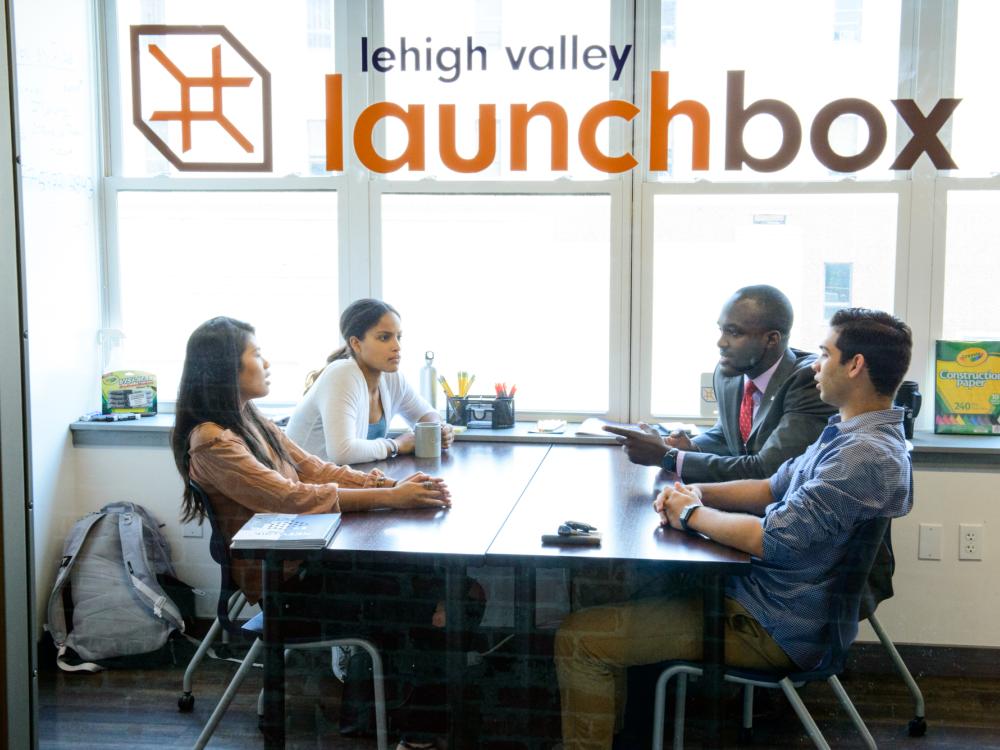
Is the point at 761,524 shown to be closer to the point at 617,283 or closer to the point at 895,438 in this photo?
the point at 895,438

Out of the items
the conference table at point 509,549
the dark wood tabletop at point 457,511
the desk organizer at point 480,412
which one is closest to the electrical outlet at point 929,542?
the conference table at point 509,549

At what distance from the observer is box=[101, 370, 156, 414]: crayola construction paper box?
135 centimetres

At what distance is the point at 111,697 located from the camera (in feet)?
4.99

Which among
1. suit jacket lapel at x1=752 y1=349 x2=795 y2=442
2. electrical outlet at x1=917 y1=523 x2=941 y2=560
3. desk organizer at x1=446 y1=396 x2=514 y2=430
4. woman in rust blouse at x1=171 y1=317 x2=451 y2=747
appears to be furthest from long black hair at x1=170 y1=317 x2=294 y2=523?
electrical outlet at x1=917 y1=523 x2=941 y2=560

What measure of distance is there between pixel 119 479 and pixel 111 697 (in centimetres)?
35

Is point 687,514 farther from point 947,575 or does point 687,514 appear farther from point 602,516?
point 947,575

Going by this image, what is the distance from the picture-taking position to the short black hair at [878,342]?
1.45 metres

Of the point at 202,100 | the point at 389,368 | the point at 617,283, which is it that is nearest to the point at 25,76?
the point at 202,100

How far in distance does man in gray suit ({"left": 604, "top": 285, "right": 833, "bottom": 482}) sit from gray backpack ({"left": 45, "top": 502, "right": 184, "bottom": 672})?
3.03ft

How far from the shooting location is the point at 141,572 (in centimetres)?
151

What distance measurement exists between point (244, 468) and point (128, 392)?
0.34 metres

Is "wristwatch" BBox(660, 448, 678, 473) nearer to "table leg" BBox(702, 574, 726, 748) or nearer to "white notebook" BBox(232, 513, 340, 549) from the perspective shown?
"table leg" BBox(702, 574, 726, 748)

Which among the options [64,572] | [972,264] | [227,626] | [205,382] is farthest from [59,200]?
[972,264]

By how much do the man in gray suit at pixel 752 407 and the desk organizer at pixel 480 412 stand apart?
305 millimetres
